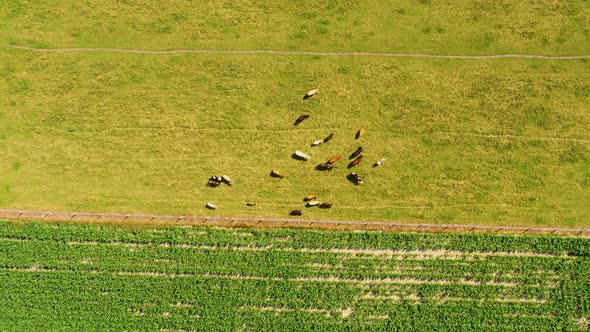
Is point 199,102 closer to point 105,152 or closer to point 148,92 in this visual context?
point 148,92

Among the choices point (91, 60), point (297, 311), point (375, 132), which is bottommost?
point (297, 311)

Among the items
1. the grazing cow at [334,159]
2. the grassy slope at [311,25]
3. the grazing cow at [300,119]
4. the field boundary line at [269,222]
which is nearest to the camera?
the field boundary line at [269,222]

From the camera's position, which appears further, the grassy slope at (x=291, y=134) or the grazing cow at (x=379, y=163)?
the grazing cow at (x=379, y=163)

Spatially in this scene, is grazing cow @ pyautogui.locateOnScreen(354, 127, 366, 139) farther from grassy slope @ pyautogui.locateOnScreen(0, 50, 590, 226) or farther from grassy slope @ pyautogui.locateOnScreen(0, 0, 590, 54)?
grassy slope @ pyautogui.locateOnScreen(0, 0, 590, 54)

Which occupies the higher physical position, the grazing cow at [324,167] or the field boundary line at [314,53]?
the field boundary line at [314,53]

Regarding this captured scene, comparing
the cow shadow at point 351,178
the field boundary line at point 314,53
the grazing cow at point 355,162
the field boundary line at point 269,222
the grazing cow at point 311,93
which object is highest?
the field boundary line at point 314,53

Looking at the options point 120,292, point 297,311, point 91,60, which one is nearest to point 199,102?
point 91,60

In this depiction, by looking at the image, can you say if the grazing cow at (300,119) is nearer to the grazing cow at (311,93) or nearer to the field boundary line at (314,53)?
the grazing cow at (311,93)

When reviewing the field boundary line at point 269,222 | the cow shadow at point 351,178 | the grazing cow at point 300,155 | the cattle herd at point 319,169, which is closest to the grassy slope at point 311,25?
the cattle herd at point 319,169
